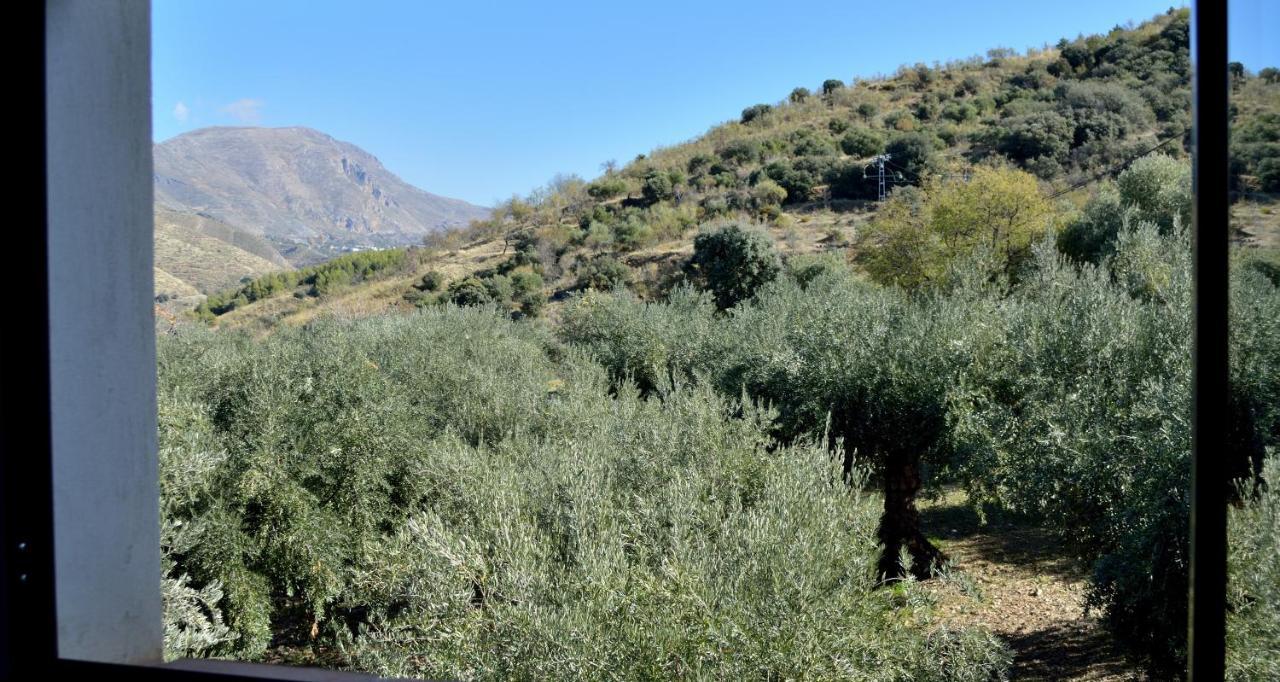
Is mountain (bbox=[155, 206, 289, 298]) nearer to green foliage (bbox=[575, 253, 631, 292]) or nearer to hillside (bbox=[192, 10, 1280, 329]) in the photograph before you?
hillside (bbox=[192, 10, 1280, 329])

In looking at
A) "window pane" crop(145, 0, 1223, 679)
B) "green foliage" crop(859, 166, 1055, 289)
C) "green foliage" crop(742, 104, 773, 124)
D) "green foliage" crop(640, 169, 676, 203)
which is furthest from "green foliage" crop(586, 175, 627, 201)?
"window pane" crop(145, 0, 1223, 679)

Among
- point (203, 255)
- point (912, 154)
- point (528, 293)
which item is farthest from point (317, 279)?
point (912, 154)

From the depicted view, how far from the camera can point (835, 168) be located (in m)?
39.3

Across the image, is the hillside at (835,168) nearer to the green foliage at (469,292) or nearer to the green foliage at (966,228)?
the green foliage at (469,292)

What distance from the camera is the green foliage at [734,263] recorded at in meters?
26.8

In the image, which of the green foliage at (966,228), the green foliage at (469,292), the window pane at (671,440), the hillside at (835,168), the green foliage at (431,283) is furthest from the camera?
the green foliage at (431,283)

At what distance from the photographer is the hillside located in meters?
32.1

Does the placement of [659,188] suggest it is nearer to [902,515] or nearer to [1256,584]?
[902,515]

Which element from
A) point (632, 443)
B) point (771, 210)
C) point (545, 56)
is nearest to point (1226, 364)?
point (632, 443)

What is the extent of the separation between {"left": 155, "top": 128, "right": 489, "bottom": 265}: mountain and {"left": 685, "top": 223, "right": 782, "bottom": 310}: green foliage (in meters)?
25.5

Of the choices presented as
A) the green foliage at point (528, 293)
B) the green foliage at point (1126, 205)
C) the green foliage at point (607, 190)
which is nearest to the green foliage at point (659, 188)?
the green foliage at point (607, 190)

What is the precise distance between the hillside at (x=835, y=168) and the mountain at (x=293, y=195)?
11.1 m

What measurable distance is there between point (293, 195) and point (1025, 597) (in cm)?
8170

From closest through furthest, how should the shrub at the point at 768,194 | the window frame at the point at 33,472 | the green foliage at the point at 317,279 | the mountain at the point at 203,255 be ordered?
1. the window frame at the point at 33,472
2. the shrub at the point at 768,194
3. the green foliage at the point at 317,279
4. the mountain at the point at 203,255
